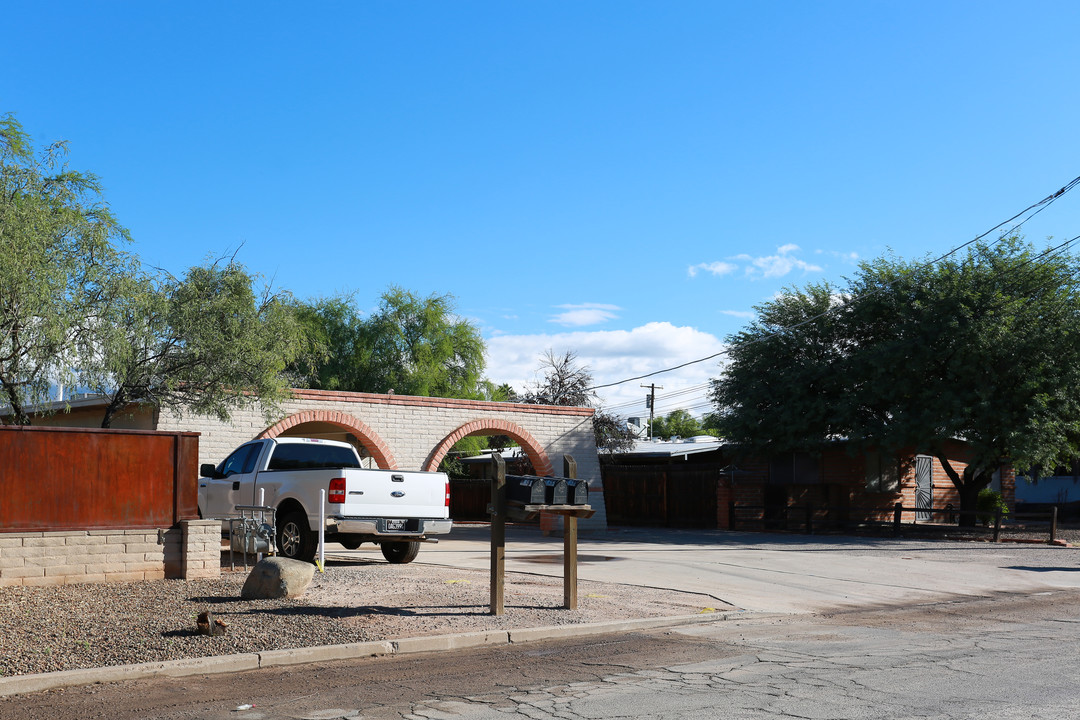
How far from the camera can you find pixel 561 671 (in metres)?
7.86

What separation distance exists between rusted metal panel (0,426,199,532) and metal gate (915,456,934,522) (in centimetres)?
2532

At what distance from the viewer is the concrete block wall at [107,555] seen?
37.5ft

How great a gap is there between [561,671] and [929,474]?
27.5 meters

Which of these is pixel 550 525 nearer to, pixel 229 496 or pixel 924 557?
pixel 924 557

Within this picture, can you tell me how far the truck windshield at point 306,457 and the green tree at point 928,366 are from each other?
14343mm

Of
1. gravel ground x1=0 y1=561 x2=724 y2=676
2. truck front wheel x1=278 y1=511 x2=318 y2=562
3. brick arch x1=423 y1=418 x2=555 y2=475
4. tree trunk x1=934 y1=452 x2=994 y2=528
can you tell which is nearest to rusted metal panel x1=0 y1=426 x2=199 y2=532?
gravel ground x1=0 y1=561 x2=724 y2=676

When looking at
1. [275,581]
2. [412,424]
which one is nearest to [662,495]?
[412,424]

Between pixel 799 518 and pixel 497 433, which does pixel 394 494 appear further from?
pixel 799 518

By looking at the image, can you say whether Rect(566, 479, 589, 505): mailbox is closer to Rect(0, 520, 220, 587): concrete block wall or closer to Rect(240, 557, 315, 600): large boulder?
Rect(240, 557, 315, 600): large boulder

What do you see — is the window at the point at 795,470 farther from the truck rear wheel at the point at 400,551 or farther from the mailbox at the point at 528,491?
the mailbox at the point at 528,491

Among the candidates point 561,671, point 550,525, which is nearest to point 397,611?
point 561,671

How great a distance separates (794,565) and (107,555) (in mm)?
11444

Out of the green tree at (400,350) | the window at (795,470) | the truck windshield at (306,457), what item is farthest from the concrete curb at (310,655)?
the green tree at (400,350)

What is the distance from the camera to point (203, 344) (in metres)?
16.5
